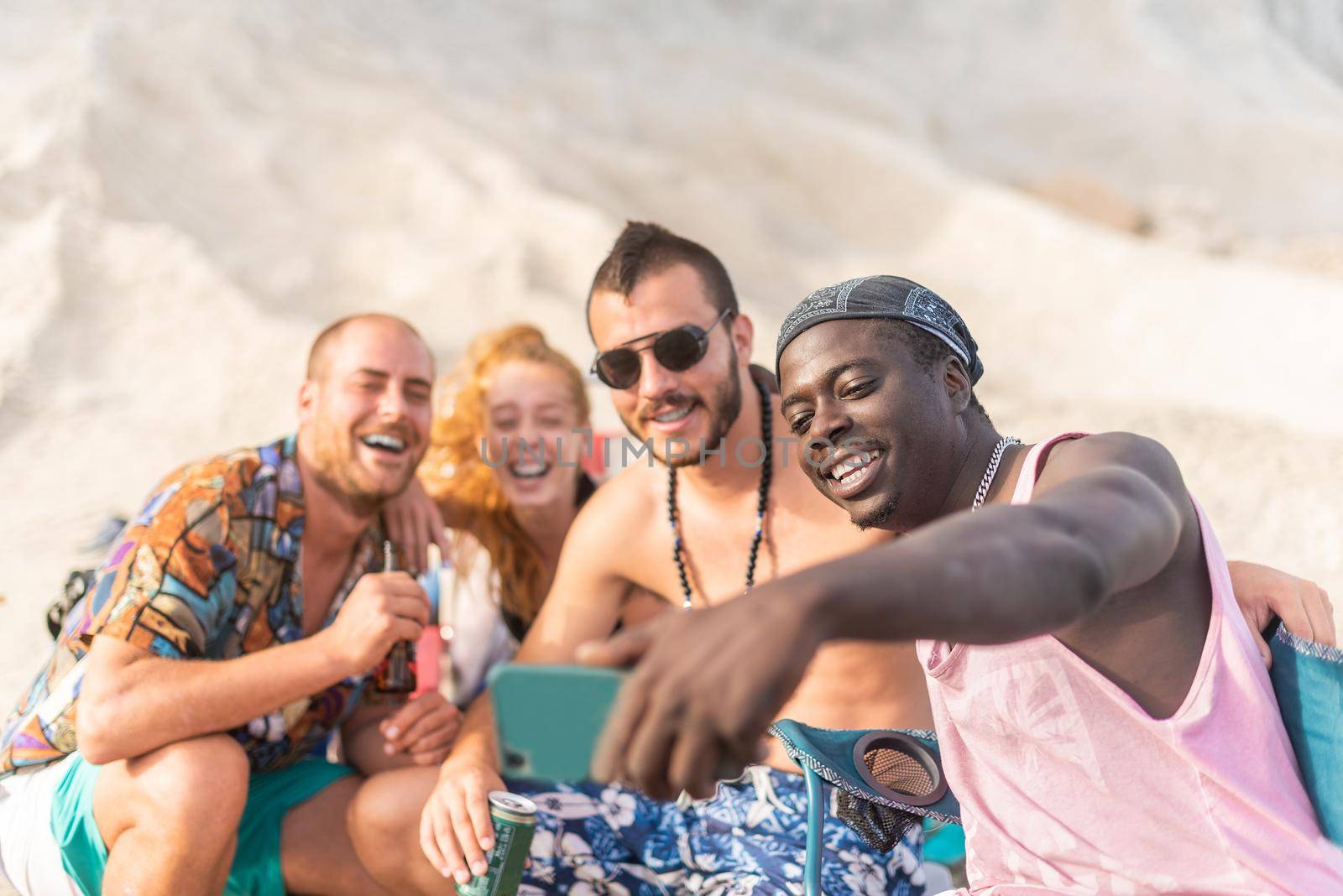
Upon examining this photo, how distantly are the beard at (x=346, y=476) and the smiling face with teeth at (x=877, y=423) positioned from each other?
1.56 m

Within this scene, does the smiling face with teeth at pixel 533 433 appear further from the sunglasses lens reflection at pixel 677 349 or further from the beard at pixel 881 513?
the beard at pixel 881 513

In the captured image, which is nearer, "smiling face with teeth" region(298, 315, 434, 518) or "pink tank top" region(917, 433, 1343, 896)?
"pink tank top" region(917, 433, 1343, 896)

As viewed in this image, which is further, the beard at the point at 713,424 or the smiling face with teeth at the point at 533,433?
the smiling face with teeth at the point at 533,433

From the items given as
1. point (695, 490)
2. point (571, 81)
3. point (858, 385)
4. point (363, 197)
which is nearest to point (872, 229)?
point (571, 81)

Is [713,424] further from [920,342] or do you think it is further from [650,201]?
[650,201]

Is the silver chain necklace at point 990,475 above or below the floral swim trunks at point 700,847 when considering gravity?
above

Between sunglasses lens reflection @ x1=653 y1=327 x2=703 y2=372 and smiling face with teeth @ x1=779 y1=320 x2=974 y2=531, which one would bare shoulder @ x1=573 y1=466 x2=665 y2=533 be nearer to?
sunglasses lens reflection @ x1=653 y1=327 x2=703 y2=372

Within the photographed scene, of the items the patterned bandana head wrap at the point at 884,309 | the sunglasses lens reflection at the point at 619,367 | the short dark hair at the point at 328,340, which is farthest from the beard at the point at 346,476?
the patterned bandana head wrap at the point at 884,309

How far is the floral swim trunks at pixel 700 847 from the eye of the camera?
2438mm

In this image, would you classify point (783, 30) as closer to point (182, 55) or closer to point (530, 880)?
point (182, 55)

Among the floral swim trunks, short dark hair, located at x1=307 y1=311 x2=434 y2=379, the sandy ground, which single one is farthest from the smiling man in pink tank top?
the sandy ground

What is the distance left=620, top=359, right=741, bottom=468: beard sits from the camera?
8.86 feet

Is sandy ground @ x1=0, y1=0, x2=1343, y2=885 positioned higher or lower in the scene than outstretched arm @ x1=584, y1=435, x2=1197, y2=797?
higher

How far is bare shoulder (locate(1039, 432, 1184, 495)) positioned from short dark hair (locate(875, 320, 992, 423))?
246mm
